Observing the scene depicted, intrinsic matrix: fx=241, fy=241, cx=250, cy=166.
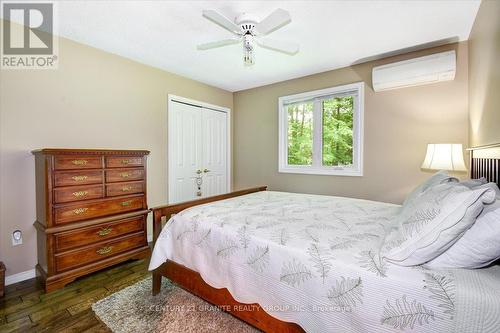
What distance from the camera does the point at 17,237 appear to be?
2258 millimetres

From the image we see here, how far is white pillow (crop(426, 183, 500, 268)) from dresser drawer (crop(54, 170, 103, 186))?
2664mm

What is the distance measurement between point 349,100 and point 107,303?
352 centimetres

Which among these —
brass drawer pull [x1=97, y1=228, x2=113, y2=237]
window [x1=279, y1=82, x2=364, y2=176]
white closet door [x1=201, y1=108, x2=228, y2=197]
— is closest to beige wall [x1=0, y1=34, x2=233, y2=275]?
brass drawer pull [x1=97, y1=228, x2=113, y2=237]

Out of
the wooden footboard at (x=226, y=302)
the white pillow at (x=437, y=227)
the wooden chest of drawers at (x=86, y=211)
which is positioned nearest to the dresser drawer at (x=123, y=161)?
the wooden chest of drawers at (x=86, y=211)

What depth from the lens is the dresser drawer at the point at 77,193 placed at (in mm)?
2143

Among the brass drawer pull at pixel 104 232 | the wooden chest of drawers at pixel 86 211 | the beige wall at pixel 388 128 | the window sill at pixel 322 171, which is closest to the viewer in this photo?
the wooden chest of drawers at pixel 86 211

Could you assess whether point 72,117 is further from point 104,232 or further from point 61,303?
point 61,303

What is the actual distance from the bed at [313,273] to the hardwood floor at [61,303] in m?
0.49

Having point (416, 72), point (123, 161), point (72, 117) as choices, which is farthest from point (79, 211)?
point (416, 72)

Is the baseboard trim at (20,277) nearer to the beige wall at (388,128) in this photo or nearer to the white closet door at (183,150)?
the white closet door at (183,150)

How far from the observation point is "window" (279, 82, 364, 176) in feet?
10.8

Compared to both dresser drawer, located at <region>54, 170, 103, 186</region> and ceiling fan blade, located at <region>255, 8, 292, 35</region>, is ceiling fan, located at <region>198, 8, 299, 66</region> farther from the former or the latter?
dresser drawer, located at <region>54, 170, 103, 186</region>

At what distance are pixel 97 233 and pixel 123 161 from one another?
2.48 feet

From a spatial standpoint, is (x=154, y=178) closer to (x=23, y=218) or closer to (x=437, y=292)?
(x=23, y=218)
